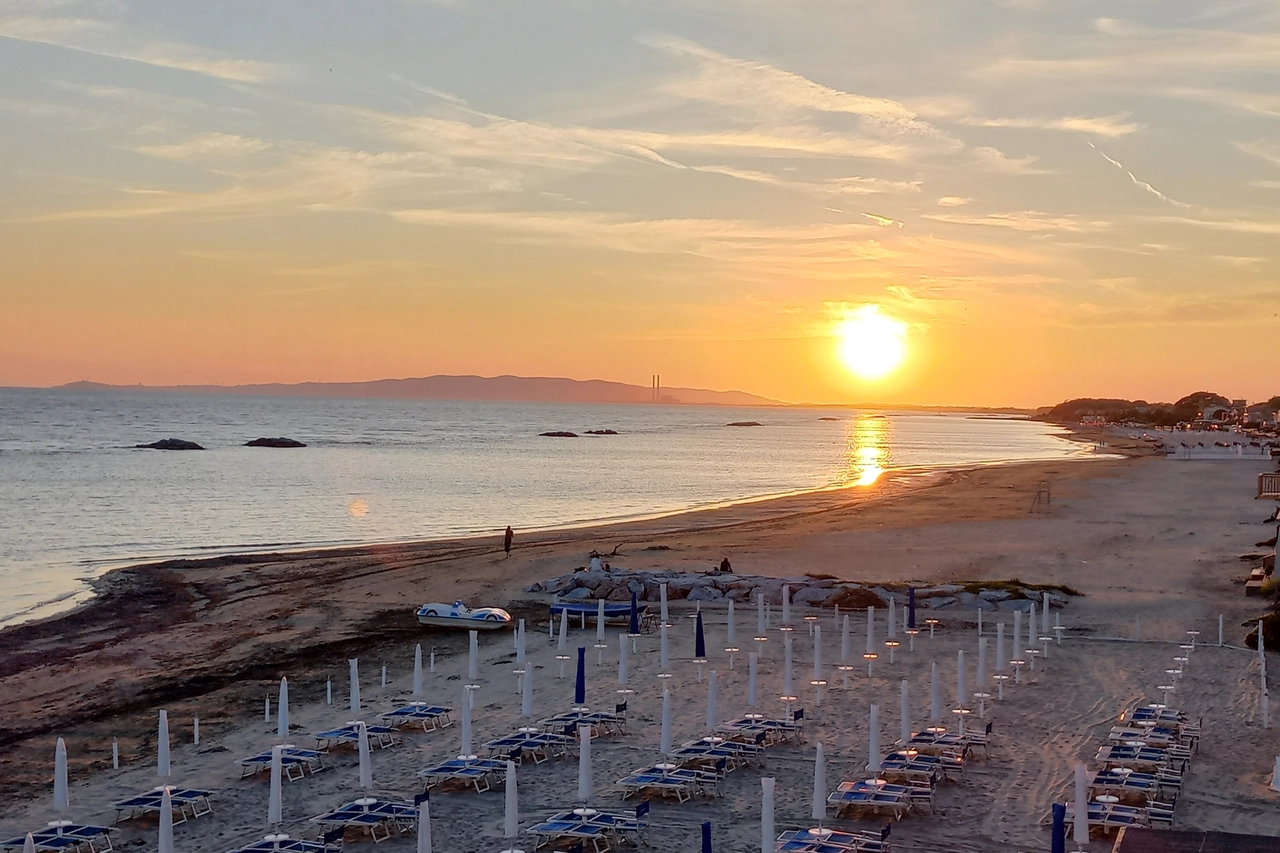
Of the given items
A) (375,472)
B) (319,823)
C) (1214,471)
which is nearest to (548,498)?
(375,472)

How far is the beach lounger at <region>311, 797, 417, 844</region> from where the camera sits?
1256 cm

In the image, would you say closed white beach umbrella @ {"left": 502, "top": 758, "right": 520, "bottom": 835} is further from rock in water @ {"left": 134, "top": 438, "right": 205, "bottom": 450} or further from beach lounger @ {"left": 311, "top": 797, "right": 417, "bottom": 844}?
rock in water @ {"left": 134, "top": 438, "right": 205, "bottom": 450}

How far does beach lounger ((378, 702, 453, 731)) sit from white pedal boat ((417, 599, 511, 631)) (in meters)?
6.98

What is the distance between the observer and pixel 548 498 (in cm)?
6556

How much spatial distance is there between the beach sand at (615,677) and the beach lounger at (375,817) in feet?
0.81

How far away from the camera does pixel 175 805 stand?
1334 centimetres

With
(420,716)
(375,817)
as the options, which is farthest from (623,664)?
(375,817)

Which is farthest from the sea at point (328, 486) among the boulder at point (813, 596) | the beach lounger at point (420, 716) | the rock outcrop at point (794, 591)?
the boulder at point (813, 596)

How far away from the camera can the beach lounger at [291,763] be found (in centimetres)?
1469

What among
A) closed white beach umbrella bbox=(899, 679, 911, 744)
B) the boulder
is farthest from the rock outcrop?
closed white beach umbrella bbox=(899, 679, 911, 744)

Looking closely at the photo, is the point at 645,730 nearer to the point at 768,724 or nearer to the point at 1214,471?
the point at 768,724

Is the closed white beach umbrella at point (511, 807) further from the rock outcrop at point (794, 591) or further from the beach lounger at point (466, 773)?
the rock outcrop at point (794, 591)

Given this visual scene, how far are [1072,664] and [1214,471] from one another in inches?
2239

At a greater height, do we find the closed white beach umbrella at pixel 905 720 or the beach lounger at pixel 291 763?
the closed white beach umbrella at pixel 905 720
